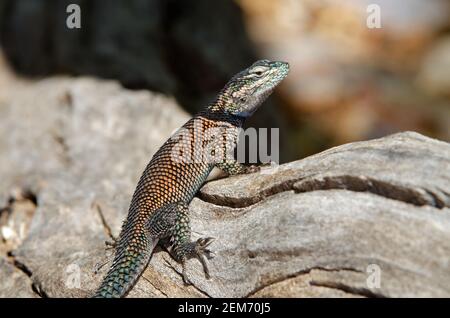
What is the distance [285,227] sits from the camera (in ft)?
15.4

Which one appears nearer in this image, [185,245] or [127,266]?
[127,266]

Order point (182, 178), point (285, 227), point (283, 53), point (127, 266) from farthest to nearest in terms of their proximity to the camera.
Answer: point (283, 53) → point (182, 178) → point (127, 266) → point (285, 227)

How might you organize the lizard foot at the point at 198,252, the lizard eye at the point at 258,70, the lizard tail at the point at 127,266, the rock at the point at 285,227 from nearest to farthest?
the rock at the point at 285,227, the lizard tail at the point at 127,266, the lizard foot at the point at 198,252, the lizard eye at the point at 258,70

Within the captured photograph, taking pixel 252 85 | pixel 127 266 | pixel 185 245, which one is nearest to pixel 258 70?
pixel 252 85

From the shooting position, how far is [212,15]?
977 centimetres

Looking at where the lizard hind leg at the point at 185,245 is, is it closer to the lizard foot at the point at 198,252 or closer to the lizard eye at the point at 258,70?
the lizard foot at the point at 198,252

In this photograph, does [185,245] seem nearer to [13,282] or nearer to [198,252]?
[198,252]

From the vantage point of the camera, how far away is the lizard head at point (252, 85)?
6324mm

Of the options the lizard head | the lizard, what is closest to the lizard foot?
the lizard

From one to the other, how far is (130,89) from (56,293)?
3.76 m

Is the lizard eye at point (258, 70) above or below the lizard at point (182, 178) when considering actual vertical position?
above

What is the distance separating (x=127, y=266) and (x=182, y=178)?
109 cm

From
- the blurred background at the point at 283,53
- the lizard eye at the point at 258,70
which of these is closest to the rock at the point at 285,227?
the lizard eye at the point at 258,70

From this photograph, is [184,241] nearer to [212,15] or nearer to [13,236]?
[13,236]
